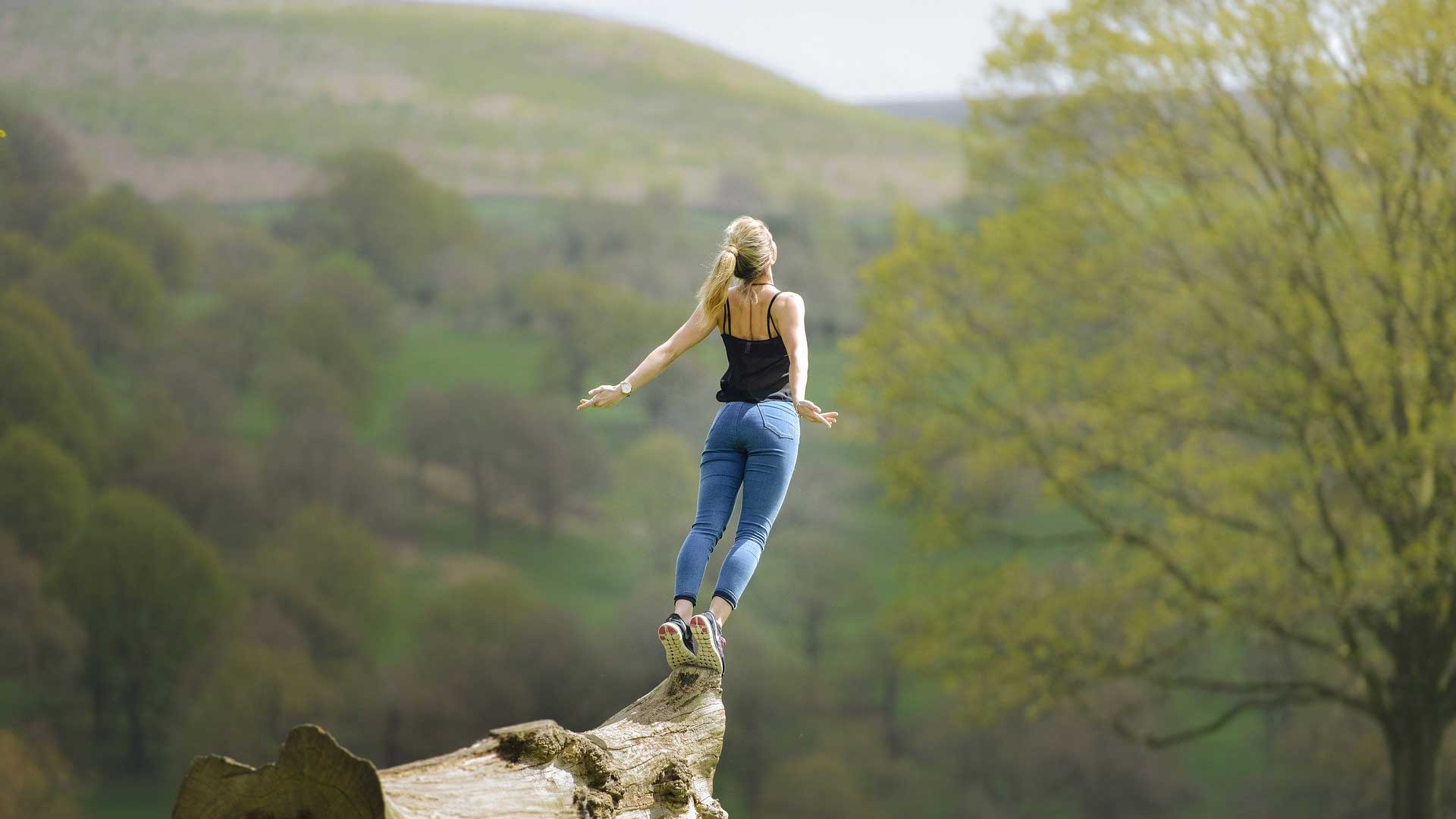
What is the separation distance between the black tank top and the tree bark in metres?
1.14

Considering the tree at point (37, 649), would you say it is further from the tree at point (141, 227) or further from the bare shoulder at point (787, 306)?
the bare shoulder at point (787, 306)

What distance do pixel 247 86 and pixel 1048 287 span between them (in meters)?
21.4

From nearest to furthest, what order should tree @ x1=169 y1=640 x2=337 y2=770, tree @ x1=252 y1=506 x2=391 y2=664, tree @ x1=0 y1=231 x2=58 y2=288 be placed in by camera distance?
1. tree @ x1=169 y1=640 x2=337 y2=770
2. tree @ x1=0 y1=231 x2=58 y2=288
3. tree @ x1=252 y1=506 x2=391 y2=664

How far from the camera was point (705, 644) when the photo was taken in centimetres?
518

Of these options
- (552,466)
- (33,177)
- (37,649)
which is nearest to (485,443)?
(552,466)

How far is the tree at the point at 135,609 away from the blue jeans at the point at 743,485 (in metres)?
19.5

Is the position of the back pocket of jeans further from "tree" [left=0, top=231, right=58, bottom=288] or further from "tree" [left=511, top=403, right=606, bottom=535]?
"tree" [left=0, top=231, right=58, bottom=288]

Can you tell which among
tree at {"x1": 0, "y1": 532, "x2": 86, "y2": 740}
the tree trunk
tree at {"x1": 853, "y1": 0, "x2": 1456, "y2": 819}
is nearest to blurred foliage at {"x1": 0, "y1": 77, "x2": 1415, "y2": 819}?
tree at {"x1": 0, "y1": 532, "x2": 86, "y2": 740}

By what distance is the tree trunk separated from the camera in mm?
13922

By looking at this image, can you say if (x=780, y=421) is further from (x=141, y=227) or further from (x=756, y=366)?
(x=141, y=227)

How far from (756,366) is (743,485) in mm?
479

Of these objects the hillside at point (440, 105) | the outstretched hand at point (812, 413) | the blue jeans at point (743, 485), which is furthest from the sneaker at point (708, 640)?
the hillside at point (440, 105)

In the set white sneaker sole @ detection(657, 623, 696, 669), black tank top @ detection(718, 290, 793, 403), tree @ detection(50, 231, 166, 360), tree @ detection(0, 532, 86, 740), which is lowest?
tree @ detection(0, 532, 86, 740)

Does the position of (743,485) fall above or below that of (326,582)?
above
